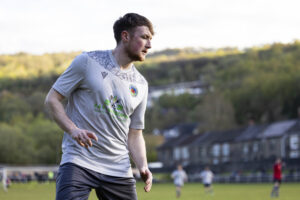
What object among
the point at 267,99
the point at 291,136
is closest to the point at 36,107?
the point at 267,99

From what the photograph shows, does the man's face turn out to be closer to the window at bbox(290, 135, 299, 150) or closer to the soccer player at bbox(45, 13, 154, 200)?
the soccer player at bbox(45, 13, 154, 200)

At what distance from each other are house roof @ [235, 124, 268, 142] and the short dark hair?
85.7m

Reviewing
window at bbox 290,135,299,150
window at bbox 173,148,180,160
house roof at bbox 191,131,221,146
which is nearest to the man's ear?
window at bbox 290,135,299,150

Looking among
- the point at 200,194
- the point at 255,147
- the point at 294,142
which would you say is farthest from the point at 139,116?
the point at 255,147

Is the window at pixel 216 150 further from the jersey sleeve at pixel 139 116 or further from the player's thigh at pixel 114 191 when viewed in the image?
the player's thigh at pixel 114 191

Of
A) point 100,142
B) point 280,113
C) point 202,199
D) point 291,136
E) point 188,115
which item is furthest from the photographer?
point 188,115

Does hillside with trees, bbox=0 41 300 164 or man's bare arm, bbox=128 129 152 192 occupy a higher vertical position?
man's bare arm, bbox=128 129 152 192

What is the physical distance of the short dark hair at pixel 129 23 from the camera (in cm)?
577

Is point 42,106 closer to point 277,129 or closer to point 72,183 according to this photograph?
point 277,129

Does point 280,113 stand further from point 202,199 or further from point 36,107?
point 202,199

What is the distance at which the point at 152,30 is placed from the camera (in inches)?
230

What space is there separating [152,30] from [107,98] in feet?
2.73

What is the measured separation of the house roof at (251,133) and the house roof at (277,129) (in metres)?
1.21

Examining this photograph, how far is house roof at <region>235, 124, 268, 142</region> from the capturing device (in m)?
91.2
